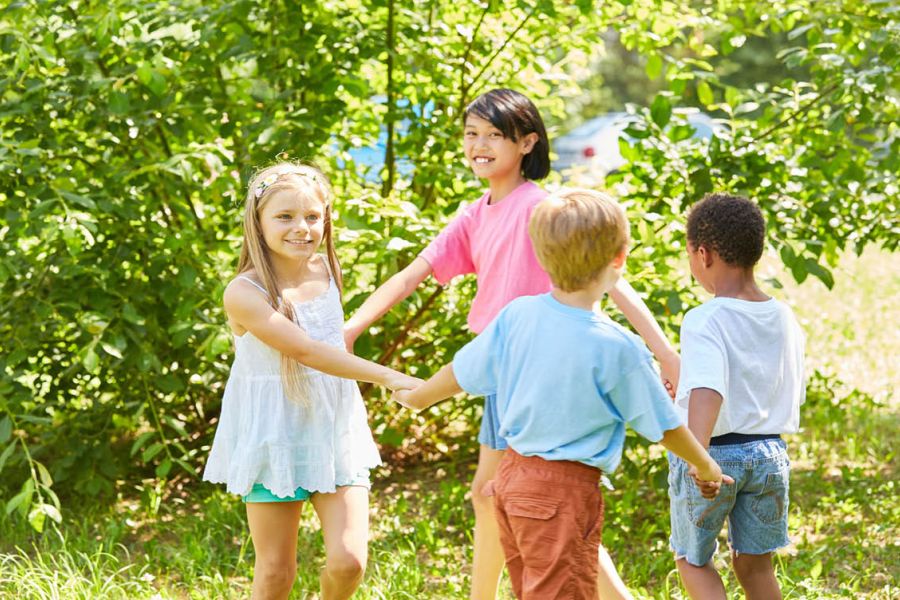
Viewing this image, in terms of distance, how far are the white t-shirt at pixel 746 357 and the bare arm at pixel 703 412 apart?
0.05 m

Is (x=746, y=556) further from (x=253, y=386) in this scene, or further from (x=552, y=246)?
(x=253, y=386)

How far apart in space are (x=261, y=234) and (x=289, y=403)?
0.45 meters

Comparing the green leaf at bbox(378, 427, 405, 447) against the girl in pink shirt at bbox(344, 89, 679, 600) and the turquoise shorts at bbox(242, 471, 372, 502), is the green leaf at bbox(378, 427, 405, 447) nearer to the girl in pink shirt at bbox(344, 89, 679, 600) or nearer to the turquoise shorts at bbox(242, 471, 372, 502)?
the girl in pink shirt at bbox(344, 89, 679, 600)

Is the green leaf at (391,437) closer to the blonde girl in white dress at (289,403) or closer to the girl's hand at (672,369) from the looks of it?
the blonde girl in white dress at (289,403)

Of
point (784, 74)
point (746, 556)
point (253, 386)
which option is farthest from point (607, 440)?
point (784, 74)

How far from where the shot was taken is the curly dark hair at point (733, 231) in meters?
2.70

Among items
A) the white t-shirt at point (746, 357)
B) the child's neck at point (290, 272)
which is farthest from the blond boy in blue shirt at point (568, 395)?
the child's neck at point (290, 272)

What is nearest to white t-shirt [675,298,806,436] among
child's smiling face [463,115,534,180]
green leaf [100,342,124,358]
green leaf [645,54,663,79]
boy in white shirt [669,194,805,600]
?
boy in white shirt [669,194,805,600]

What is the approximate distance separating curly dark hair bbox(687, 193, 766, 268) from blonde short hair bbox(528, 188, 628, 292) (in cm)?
53

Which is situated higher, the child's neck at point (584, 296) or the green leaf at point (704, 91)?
the green leaf at point (704, 91)

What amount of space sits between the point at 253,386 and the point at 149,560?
1.42m

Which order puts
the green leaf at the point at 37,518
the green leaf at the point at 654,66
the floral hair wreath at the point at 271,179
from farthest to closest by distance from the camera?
the green leaf at the point at 654,66 < the green leaf at the point at 37,518 < the floral hair wreath at the point at 271,179

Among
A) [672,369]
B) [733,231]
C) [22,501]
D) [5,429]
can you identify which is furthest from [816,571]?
[5,429]

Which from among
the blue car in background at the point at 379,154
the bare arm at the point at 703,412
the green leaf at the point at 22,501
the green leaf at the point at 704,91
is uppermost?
the green leaf at the point at 704,91
